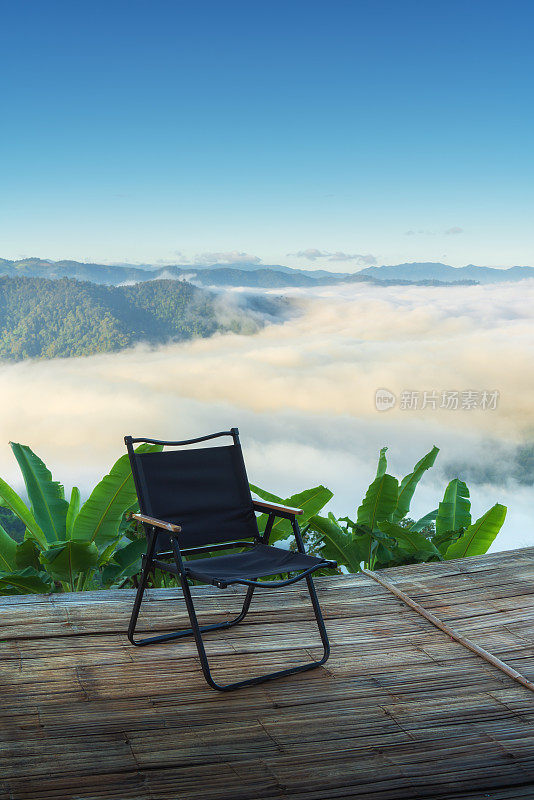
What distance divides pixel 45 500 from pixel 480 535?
7.62ft

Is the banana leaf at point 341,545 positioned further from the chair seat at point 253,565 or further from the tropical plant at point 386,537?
the chair seat at point 253,565

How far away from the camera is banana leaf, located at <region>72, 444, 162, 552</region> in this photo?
3463 mm

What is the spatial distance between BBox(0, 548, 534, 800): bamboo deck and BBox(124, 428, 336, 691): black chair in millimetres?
162

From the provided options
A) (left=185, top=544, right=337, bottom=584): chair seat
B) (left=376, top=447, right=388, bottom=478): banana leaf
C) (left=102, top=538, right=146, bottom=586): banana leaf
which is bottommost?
(left=102, top=538, right=146, bottom=586): banana leaf

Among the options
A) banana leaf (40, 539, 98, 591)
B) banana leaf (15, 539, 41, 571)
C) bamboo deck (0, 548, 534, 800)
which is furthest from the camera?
banana leaf (15, 539, 41, 571)

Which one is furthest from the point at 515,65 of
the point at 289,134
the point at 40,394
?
the point at 40,394

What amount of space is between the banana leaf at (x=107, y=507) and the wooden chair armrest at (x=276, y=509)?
0.89 m

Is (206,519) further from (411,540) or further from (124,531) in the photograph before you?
(411,540)

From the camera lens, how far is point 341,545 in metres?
3.84

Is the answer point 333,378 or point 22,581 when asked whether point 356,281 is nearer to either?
point 333,378

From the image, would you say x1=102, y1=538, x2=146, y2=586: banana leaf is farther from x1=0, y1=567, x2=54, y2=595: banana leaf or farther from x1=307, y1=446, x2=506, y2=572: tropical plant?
x1=307, y1=446, x2=506, y2=572: tropical plant

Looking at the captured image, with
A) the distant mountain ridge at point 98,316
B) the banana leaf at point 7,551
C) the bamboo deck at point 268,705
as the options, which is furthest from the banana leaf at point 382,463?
the distant mountain ridge at point 98,316

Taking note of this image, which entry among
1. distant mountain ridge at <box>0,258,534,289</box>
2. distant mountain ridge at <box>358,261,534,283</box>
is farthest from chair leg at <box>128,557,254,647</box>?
distant mountain ridge at <box>358,261,534,283</box>

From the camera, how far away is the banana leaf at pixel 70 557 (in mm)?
3035
